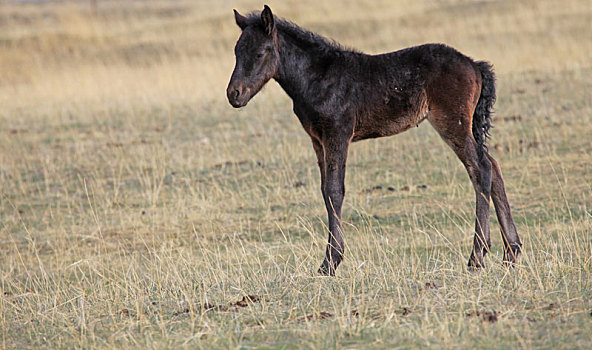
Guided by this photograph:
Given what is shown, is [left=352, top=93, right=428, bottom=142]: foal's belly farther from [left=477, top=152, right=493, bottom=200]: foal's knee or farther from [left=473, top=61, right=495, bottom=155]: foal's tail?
[left=477, top=152, right=493, bottom=200]: foal's knee

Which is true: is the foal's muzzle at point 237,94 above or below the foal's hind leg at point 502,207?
above

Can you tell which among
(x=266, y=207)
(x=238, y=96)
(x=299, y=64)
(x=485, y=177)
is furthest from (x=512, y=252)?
(x=266, y=207)

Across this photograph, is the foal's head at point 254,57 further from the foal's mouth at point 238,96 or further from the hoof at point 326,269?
the hoof at point 326,269

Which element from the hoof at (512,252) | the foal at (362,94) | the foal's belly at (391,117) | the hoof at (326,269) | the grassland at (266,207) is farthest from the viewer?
the foal's belly at (391,117)

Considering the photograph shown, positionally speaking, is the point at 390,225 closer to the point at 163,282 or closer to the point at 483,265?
the point at 483,265

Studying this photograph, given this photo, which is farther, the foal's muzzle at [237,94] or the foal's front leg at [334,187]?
the foal's front leg at [334,187]

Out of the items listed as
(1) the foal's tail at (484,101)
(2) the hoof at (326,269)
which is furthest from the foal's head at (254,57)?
(1) the foal's tail at (484,101)

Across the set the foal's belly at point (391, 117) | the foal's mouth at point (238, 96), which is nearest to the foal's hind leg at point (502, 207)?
the foal's belly at point (391, 117)

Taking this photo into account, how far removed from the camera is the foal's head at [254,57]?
741 centimetres

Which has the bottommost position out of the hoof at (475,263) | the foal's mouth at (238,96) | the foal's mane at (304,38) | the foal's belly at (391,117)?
the hoof at (475,263)

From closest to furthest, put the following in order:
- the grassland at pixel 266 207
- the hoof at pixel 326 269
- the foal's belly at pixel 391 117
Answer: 1. the grassland at pixel 266 207
2. the hoof at pixel 326 269
3. the foal's belly at pixel 391 117

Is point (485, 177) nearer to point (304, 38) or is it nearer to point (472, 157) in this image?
point (472, 157)

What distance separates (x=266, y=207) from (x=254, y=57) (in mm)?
4062

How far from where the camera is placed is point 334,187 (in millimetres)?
7609
